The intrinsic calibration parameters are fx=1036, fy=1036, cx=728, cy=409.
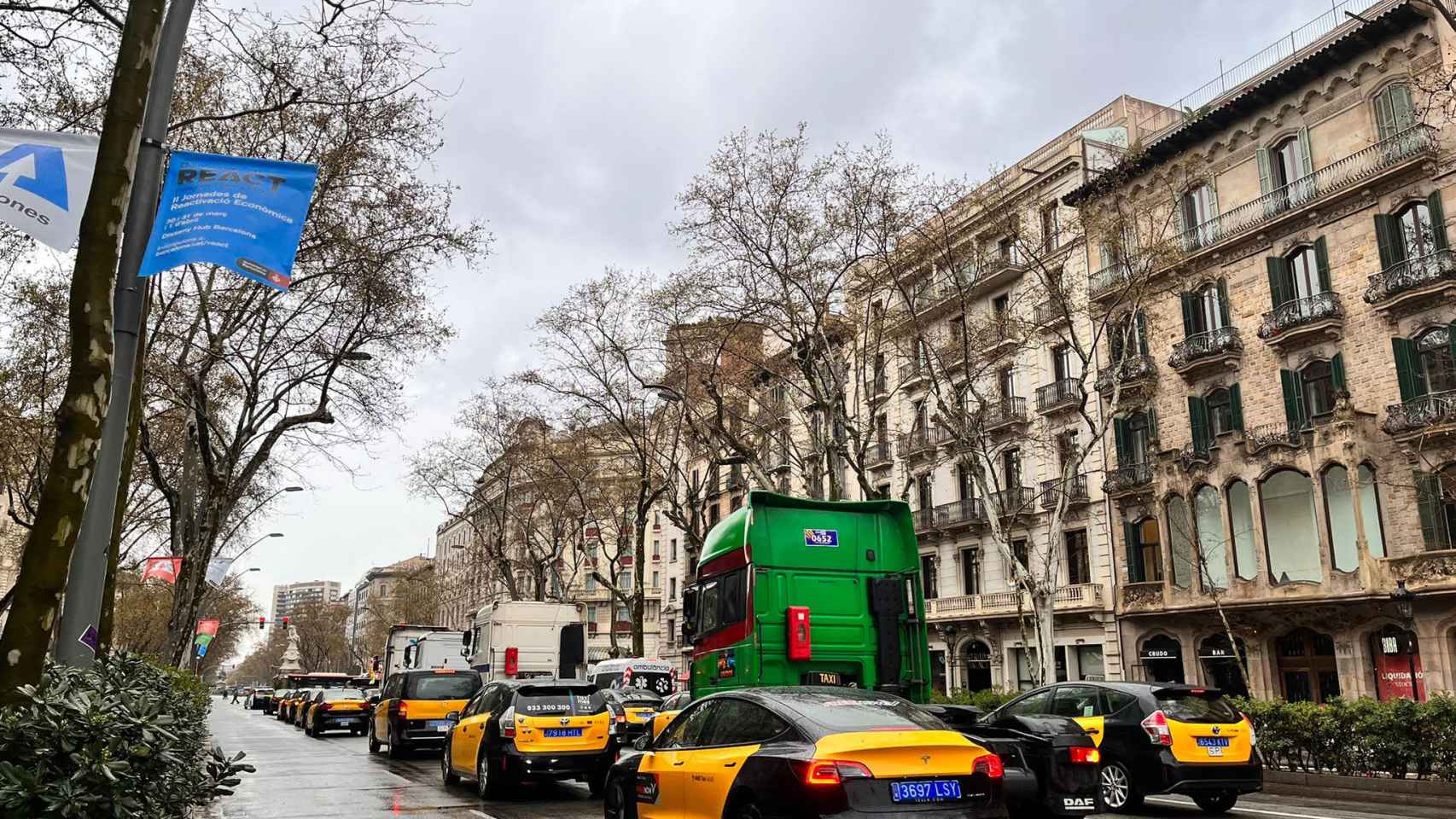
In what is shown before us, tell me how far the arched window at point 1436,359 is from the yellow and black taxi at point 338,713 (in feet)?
104

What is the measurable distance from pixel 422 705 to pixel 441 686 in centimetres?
65

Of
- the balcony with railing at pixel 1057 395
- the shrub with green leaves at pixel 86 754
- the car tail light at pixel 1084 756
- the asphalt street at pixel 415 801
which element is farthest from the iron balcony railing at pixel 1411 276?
the shrub with green leaves at pixel 86 754

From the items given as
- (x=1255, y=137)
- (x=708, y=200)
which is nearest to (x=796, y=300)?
(x=708, y=200)

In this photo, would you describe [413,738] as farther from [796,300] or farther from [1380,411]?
[1380,411]

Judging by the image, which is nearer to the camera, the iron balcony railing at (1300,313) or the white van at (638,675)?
the iron balcony railing at (1300,313)

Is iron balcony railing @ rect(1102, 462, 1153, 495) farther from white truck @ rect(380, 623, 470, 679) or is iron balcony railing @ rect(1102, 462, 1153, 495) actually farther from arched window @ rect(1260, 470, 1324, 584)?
white truck @ rect(380, 623, 470, 679)

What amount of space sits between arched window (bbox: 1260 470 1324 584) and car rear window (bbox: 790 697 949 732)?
2388 centimetres

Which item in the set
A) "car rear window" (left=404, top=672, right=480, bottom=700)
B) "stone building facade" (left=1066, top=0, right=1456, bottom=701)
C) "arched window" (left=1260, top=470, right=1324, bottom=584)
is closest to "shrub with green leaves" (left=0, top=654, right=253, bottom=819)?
"car rear window" (left=404, top=672, right=480, bottom=700)

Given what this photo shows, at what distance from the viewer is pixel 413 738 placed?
21344 millimetres

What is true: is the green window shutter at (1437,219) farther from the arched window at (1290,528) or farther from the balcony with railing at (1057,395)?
the balcony with railing at (1057,395)

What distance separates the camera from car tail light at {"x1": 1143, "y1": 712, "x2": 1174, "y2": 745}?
12125 millimetres

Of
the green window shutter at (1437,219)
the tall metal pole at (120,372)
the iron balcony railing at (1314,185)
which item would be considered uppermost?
the iron balcony railing at (1314,185)

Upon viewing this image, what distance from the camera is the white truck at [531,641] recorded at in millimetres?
28828

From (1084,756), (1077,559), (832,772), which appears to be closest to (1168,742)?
(1084,756)
